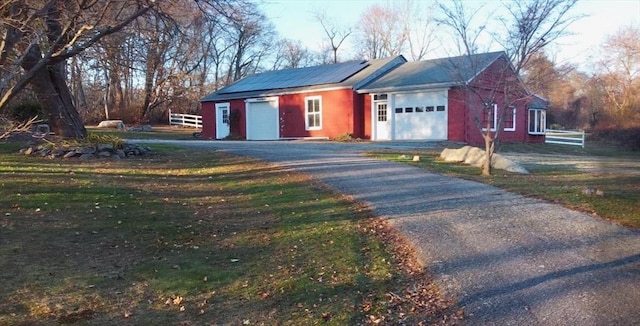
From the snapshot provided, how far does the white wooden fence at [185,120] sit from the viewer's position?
4441 centimetres

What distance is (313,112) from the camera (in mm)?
28219

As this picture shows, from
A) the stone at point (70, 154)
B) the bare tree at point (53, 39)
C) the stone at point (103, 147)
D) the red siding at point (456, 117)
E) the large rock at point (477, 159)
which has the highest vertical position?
the bare tree at point (53, 39)

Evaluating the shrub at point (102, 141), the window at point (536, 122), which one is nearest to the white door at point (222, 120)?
the shrub at point (102, 141)

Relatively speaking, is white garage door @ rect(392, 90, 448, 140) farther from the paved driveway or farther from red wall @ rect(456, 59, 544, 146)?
the paved driveway

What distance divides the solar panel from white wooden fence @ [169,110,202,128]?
1040 cm

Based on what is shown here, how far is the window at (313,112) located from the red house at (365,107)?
5 cm

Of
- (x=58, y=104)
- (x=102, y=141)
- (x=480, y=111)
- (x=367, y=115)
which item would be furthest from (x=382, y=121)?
(x=58, y=104)

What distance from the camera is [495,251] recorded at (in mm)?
6098

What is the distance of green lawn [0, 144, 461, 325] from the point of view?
457 cm

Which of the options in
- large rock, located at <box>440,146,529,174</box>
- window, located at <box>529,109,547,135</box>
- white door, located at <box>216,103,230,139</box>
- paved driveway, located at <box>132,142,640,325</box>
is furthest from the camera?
white door, located at <box>216,103,230,139</box>

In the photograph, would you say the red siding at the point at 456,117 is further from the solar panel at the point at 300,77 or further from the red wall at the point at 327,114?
the solar panel at the point at 300,77

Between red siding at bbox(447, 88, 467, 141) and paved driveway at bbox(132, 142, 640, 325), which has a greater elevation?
red siding at bbox(447, 88, 467, 141)

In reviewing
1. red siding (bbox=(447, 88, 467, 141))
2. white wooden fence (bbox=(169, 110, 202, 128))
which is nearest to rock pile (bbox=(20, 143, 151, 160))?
red siding (bbox=(447, 88, 467, 141))

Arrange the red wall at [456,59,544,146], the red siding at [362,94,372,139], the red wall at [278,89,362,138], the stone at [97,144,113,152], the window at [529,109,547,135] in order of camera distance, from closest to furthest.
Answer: the stone at [97,144,113,152] < the red wall at [456,59,544,146] < the red wall at [278,89,362,138] < the red siding at [362,94,372,139] < the window at [529,109,547,135]
